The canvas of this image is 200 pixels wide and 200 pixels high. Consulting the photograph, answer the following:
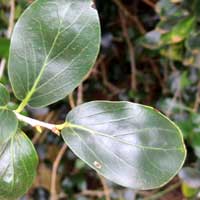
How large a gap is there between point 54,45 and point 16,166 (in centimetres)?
14

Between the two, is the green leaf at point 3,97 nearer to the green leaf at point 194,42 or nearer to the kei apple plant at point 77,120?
the kei apple plant at point 77,120

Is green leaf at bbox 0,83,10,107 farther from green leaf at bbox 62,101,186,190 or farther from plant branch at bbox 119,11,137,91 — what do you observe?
plant branch at bbox 119,11,137,91

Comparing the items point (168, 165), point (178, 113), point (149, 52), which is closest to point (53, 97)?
point (168, 165)

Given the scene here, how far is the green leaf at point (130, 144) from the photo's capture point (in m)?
0.49

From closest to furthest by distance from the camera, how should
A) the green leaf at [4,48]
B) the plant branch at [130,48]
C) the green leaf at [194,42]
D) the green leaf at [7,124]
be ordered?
the green leaf at [7,124] < the green leaf at [4,48] < the green leaf at [194,42] < the plant branch at [130,48]

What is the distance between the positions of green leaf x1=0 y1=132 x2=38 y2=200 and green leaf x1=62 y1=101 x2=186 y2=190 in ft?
0.17

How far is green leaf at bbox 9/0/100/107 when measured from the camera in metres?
0.51

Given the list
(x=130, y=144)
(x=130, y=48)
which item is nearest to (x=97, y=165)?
(x=130, y=144)

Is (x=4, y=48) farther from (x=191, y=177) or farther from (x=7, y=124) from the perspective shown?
(x=191, y=177)

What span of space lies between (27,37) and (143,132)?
17 centimetres

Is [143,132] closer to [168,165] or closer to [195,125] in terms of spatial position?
[168,165]

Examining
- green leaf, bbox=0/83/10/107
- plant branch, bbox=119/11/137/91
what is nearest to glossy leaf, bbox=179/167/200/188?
plant branch, bbox=119/11/137/91

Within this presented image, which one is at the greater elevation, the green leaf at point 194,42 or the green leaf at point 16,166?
the green leaf at point 16,166

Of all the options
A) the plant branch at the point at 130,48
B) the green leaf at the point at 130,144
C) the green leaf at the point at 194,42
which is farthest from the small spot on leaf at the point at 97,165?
the plant branch at the point at 130,48
